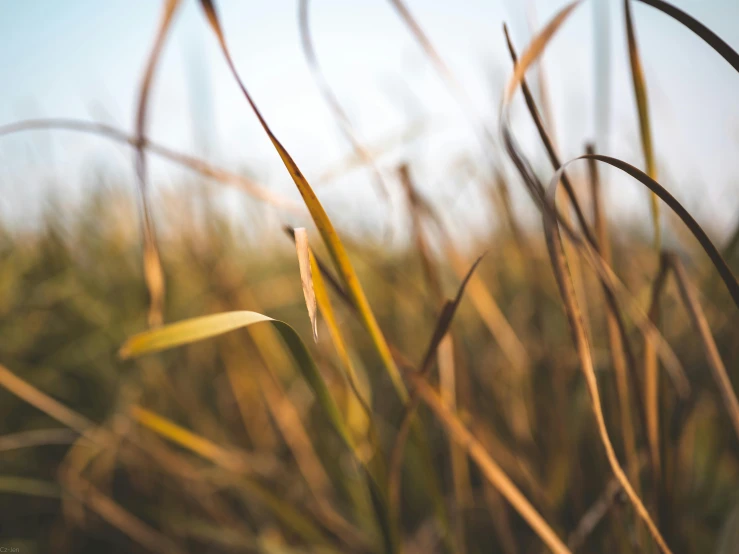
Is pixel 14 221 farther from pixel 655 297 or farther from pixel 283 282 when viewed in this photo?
pixel 655 297

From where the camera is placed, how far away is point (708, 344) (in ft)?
0.79

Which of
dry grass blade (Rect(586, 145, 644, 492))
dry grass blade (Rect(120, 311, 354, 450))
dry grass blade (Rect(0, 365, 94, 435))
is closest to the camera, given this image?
dry grass blade (Rect(120, 311, 354, 450))

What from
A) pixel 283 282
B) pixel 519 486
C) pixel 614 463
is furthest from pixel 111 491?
pixel 614 463

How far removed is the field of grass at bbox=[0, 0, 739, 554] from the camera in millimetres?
249

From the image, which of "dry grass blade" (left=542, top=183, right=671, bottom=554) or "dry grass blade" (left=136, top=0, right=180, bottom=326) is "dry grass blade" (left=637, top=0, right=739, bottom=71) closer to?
"dry grass blade" (left=542, top=183, right=671, bottom=554)

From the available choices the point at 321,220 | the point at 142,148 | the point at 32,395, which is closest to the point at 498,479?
the point at 321,220

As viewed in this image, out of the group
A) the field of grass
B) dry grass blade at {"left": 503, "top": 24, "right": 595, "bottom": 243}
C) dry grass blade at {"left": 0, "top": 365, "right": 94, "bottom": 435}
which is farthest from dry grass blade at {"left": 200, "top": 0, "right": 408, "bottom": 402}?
dry grass blade at {"left": 0, "top": 365, "right": 94, "bottom": 435}

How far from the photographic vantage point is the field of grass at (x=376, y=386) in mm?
249

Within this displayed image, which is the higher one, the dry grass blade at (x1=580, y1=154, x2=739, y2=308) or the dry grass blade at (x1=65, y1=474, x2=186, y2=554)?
the dry grass blade at (x1=580, y1=154, x2=739, y2=308)

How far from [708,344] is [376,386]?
1.87 ft

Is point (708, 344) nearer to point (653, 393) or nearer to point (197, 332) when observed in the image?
point (653, 393)

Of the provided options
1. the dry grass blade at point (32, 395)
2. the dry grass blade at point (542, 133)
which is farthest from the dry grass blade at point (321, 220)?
the dry grass blade at point (32, 395)

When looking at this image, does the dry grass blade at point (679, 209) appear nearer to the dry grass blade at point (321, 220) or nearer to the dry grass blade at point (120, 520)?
the dry grass blade at point (321, 220)

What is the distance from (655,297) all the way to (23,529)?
726 millimetres
